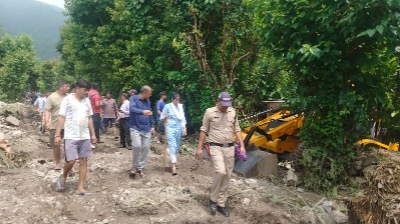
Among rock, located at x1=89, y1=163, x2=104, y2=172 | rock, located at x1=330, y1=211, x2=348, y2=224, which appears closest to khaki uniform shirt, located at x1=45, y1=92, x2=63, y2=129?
rock, located at x1=89, y1=163, x2=104, y2=172

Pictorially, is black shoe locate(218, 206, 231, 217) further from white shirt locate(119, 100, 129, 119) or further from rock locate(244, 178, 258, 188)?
white shirt locate(119, 100, 129, 119)

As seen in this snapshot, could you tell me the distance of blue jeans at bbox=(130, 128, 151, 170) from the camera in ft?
23.9

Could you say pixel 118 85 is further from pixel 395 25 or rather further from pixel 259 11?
pixel 395 25

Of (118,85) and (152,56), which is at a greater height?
(152,56)

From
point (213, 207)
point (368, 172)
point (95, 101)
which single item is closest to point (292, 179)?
point (368, 172)

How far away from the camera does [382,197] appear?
6.05 metres

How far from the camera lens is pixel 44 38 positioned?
17188 centimetres

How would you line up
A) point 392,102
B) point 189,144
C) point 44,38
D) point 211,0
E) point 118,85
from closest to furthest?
point 392,102, point 211,0, point 189,144, point 118,85, point 44,38

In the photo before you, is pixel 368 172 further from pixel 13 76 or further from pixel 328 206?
pixel 13 76

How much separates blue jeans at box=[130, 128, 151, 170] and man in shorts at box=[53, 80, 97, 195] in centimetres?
113

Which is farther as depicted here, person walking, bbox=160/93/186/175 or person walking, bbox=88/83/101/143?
person walking, bbox=88/83/101/143

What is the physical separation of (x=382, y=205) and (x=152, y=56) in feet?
36.6

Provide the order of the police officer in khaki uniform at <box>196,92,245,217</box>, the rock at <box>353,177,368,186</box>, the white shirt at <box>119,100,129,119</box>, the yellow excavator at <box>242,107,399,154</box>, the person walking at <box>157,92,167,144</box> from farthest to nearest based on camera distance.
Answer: the person walking at <box>157,92,167,144</box>, the white shirt at <box>119,100,129,119</box>, the yellow excavator at <box>242,107,399,154</box>, the rock at <box>353,177,368,186</box>, the police officer in khaki uniform at <box>196,92,245,217</box>

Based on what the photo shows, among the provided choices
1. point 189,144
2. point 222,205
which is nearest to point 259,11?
point 222,205
